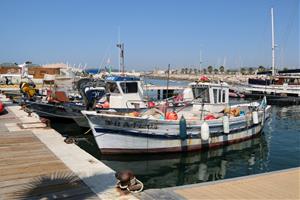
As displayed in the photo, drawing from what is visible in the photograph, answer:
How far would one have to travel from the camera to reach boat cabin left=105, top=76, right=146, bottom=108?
63.5 ft

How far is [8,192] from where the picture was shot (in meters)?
6.75

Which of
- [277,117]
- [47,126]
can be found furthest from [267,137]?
[47,126]

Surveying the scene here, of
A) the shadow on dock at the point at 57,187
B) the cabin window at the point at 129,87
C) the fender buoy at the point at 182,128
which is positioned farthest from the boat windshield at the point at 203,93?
the shadow on dock at the point at 57,187

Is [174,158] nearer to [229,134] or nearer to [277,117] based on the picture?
[229,134]

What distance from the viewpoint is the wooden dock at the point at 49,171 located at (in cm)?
669

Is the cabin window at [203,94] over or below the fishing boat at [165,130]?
over

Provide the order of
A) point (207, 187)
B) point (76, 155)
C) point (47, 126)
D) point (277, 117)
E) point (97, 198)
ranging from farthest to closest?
1. point (277, 117)
2. point (47, 126)
3. point (76, 155)
4. point (207, 187)
5. point (97, 198)

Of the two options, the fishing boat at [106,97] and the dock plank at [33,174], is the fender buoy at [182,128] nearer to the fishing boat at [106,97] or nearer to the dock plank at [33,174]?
the fishing boat at [106,97]

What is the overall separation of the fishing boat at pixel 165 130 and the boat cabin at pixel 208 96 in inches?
3.1

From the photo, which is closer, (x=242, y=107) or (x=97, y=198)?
(x=97, y=198)

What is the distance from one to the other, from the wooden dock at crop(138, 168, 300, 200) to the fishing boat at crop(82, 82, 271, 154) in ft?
23.2

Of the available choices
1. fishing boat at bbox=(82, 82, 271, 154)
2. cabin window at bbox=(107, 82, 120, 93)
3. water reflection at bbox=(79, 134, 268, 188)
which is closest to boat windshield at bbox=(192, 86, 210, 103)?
fishing boat at bbox=(82, 82, 271, 154)

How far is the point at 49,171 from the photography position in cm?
812

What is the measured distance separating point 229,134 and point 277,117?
15.2 meters
